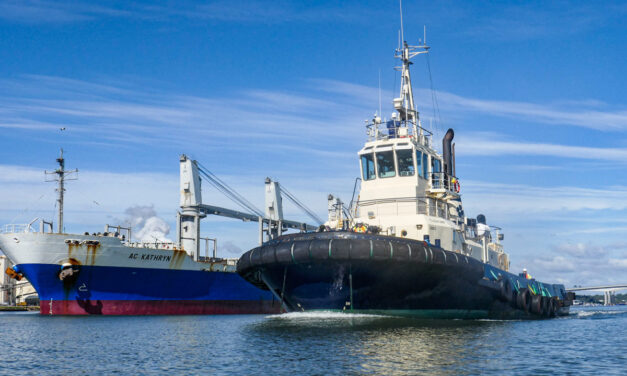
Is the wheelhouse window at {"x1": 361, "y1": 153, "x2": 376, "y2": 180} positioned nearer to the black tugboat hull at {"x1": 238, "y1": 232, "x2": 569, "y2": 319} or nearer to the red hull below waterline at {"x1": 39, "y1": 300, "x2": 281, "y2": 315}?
the black tugboat hull at {"x1": 238, "y1": 232, "x2": 569, "y2": 319}

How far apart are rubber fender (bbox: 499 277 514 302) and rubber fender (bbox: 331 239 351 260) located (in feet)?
31.4

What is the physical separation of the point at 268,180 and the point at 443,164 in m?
27.6

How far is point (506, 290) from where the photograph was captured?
28500mm

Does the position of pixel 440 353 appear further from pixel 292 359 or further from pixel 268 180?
pixel 268 180

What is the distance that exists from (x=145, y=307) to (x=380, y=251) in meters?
22.1

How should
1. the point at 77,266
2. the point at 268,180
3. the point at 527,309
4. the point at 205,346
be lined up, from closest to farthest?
the point at 205,346
the point at 527,309
the point at 77,266
the point at 268,180

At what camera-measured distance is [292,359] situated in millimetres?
15328

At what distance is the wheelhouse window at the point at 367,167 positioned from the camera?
97.1ft

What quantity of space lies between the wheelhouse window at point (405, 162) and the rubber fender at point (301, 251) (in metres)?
7.87

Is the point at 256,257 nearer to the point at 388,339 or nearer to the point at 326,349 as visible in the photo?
the point at 388,339

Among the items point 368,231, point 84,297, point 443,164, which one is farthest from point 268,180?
point 368,231

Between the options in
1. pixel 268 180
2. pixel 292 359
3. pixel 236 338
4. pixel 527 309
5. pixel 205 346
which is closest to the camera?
pixel 292 359

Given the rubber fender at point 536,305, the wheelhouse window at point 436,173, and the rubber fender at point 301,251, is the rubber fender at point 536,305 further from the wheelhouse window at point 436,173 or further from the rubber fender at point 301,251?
the rubber fender at point 301,251

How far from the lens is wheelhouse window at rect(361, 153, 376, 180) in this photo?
2959cm
